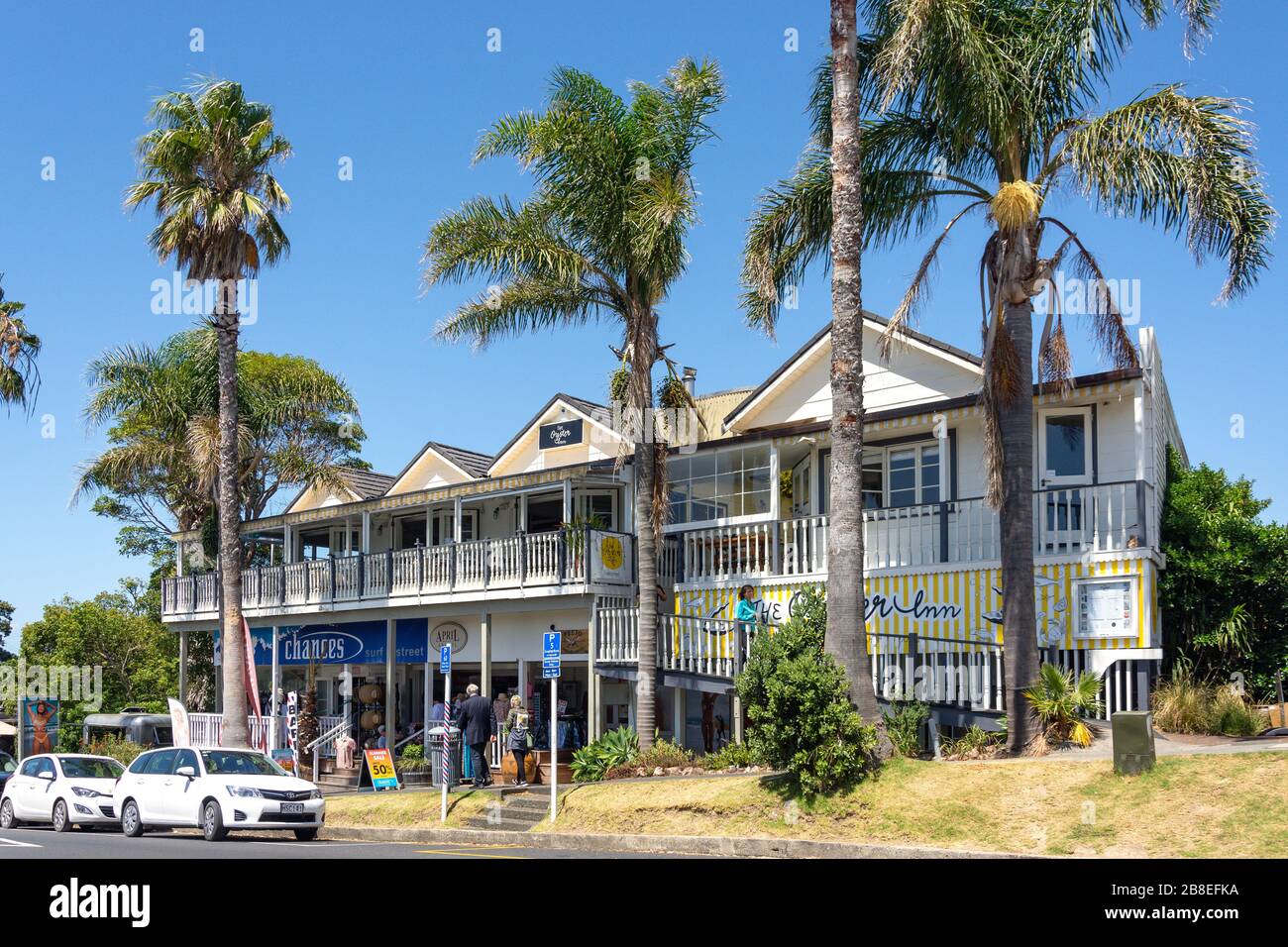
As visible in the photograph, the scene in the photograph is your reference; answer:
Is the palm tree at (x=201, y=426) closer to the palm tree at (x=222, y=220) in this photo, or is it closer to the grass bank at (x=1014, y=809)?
the palm tree at (x=222, y=220)

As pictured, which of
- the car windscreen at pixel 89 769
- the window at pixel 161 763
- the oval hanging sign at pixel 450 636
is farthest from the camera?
the oval hanging sign at pixel 450 636

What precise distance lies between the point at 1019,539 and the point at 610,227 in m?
7.95

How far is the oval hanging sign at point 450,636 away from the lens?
2798cm

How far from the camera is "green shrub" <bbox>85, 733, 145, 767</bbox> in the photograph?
3253 centimetres

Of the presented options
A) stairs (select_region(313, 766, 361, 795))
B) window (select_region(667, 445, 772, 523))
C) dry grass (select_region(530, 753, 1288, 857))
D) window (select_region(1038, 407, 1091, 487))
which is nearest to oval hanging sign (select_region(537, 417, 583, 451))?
window (select_region(667, 445, 772, 523))

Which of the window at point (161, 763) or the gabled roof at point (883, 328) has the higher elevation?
the gabled roof at point (883, 328)

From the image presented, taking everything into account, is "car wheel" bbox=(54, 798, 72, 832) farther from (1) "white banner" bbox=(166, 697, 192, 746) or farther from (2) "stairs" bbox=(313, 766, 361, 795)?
(1) "white banner" bbox=(166, 697, 192, 746)

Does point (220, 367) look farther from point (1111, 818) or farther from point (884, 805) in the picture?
point (1111, 818)

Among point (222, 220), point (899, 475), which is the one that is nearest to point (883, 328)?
point (899, 475)

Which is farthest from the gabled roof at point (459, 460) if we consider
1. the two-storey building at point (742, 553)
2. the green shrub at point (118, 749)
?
the green shrub at point (118, 749)

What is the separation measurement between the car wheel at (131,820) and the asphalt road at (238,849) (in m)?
0.18

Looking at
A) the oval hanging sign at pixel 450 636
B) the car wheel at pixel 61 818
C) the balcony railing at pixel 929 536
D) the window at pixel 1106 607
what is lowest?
the car wheel at pixel 61 818

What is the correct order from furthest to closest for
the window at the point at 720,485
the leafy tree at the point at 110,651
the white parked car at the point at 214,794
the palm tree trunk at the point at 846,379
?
the leafy tree at the point at 110,651 < the window at the point at 720,485 < the white parked car at the point at 214,794 < the palm tree trunk at the point at 846,379

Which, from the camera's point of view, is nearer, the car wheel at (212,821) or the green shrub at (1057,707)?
the green shrub at (1057,707)
